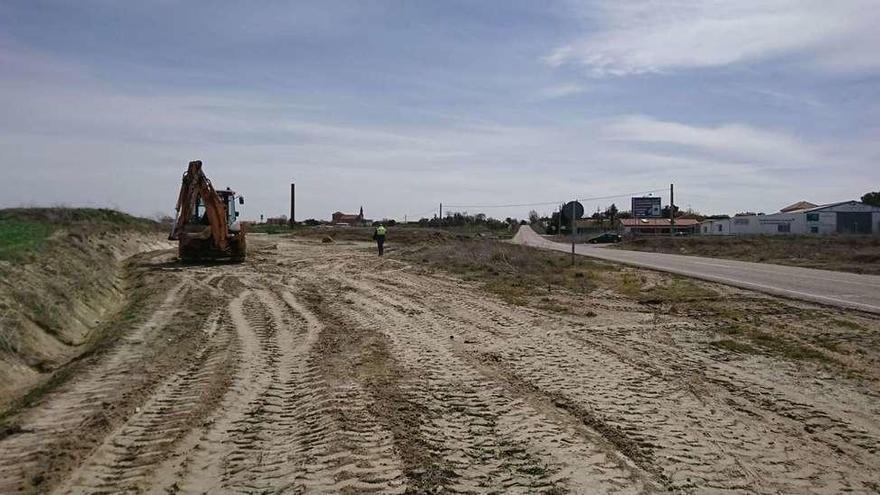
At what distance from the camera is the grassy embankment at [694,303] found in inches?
388

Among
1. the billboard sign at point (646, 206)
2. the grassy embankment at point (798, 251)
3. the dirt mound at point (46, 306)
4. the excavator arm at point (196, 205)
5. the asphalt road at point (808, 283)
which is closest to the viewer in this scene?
the dirt mound at point (46, 306)

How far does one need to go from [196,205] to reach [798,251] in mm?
31940

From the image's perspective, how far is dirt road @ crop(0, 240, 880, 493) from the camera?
4957mm

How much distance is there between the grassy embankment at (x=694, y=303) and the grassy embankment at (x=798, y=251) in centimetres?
919

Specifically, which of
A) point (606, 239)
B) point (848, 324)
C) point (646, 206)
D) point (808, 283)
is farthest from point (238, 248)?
point (646, 206)

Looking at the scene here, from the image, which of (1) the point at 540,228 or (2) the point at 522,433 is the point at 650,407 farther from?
(1) the point at 540,228

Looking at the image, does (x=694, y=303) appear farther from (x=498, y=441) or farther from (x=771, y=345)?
(x=498, y=441)

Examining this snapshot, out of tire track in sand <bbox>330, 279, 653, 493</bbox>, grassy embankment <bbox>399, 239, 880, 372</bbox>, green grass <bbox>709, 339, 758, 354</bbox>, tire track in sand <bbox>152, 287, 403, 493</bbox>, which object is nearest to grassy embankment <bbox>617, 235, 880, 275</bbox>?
grassy embankment <bbox>399, 239, 880, 372</bbox>

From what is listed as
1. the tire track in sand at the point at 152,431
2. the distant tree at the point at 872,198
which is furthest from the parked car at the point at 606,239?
the tire track in sand at the point at 152,431

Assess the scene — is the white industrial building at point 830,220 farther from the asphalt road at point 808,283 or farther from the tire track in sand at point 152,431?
the tire track in sand at point 152,431

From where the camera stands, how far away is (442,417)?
6.37 metres

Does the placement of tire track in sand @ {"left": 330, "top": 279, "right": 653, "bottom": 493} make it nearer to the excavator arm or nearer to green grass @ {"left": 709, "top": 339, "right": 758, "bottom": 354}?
green grass @ {"left": 709, "top": 339, "right": 758, "bottom": 354}

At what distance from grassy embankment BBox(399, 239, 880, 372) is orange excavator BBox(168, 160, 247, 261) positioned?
7.54 m

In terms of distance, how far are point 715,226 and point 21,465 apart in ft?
311
